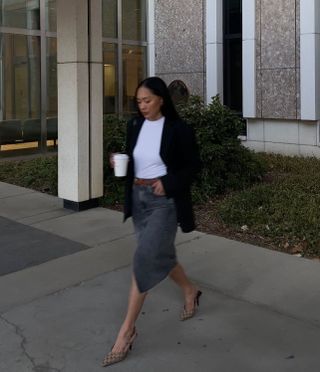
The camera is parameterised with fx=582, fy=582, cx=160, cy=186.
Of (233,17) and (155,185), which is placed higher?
(233,17)

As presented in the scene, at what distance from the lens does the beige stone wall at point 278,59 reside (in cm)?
1160

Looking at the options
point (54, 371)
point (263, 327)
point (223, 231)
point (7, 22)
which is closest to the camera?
point (54, 371)

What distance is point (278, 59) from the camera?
1184cm

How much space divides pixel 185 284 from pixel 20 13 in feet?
34.9

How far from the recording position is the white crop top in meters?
3.67

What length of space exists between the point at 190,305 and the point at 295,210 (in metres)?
2.89

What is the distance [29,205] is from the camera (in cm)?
806

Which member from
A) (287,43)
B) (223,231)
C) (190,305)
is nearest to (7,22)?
(287,43)

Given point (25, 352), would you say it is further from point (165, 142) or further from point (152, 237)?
point (165, 142)

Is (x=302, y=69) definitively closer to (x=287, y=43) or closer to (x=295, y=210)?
(x=287, y=43)

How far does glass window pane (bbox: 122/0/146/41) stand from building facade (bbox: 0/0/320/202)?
0.09 ft

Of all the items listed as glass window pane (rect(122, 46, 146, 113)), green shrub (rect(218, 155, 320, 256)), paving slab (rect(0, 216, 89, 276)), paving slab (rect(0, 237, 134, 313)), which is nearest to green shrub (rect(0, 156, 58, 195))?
paving slab (rect(0, 216, 89, 276))

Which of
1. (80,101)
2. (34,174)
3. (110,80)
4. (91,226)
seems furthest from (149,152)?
(110,80)

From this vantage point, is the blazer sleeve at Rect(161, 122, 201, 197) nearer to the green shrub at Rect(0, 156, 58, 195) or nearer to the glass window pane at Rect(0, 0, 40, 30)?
the green shrub at Rect(0, 156, 58, 195)
